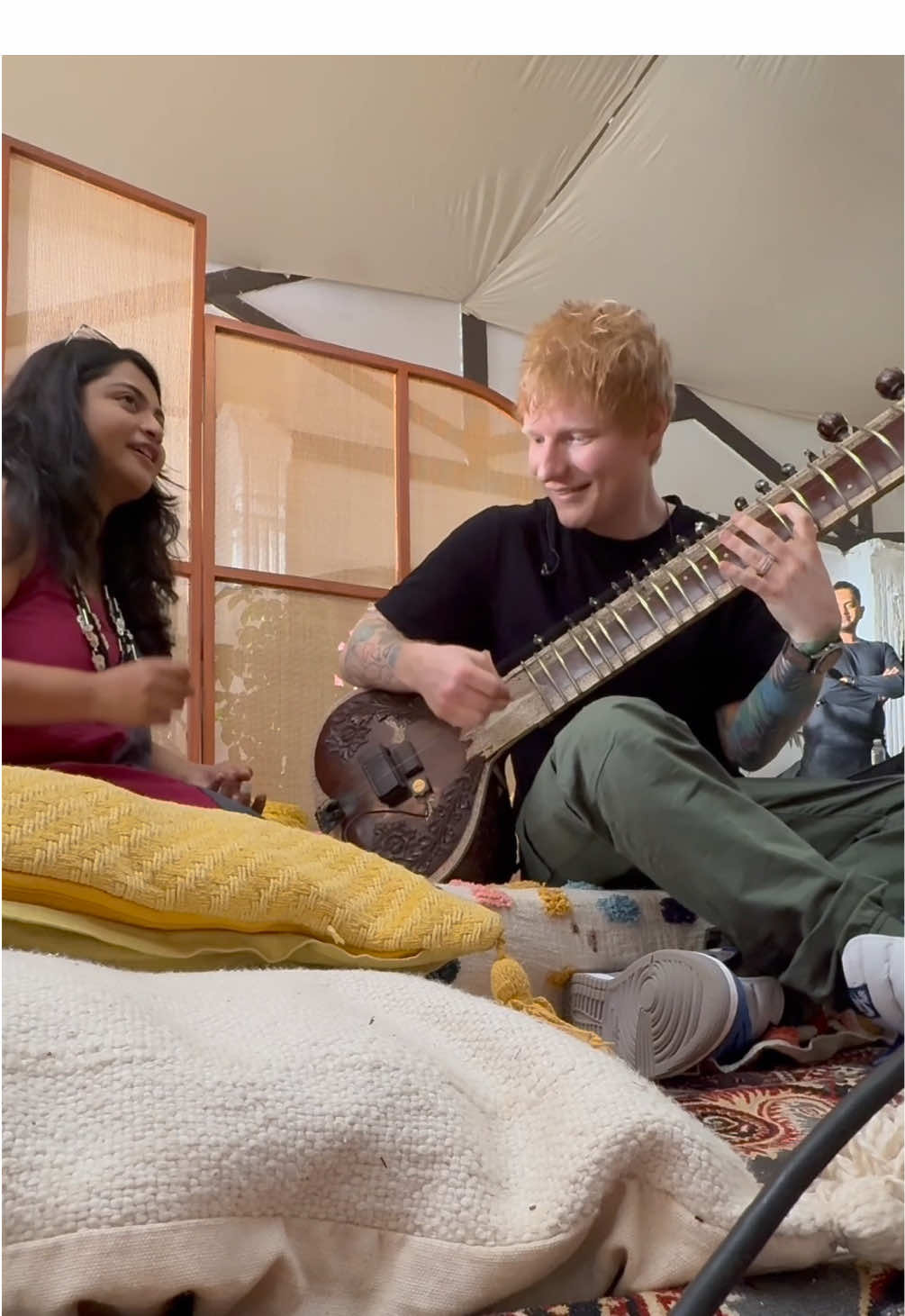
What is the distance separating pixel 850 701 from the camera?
0.44 meters

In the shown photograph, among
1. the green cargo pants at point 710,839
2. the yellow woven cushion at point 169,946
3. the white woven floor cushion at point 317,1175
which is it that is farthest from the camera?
the green cargo pants at point 710,839

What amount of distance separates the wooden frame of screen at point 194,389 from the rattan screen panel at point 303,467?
11mm

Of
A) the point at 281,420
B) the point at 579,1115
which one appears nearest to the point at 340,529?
the point at 281,420

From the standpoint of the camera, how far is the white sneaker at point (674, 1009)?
460 mm

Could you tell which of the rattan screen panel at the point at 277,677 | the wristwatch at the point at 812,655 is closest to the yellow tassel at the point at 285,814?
the rattan screen panel at the point at 277,677

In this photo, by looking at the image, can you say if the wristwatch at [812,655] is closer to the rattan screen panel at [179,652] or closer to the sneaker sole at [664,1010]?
the sneaker sole at [664,1010]

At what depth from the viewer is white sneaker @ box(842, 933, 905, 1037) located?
400 mm

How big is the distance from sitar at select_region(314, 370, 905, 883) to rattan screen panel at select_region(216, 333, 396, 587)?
0.08 m

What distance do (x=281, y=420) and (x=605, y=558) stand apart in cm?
17

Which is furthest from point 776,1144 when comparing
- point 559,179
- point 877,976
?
point 559,179

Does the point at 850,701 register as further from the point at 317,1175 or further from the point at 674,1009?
the point at 317,1175

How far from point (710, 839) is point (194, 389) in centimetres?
33

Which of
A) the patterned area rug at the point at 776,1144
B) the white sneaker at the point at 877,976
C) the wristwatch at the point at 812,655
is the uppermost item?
the wristwatch at the point at 812,655

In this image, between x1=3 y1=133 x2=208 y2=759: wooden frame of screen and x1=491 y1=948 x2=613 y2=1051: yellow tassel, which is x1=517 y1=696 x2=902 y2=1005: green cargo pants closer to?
x1=491 y1=948 x2=613 y2=1051: yellow tassel
